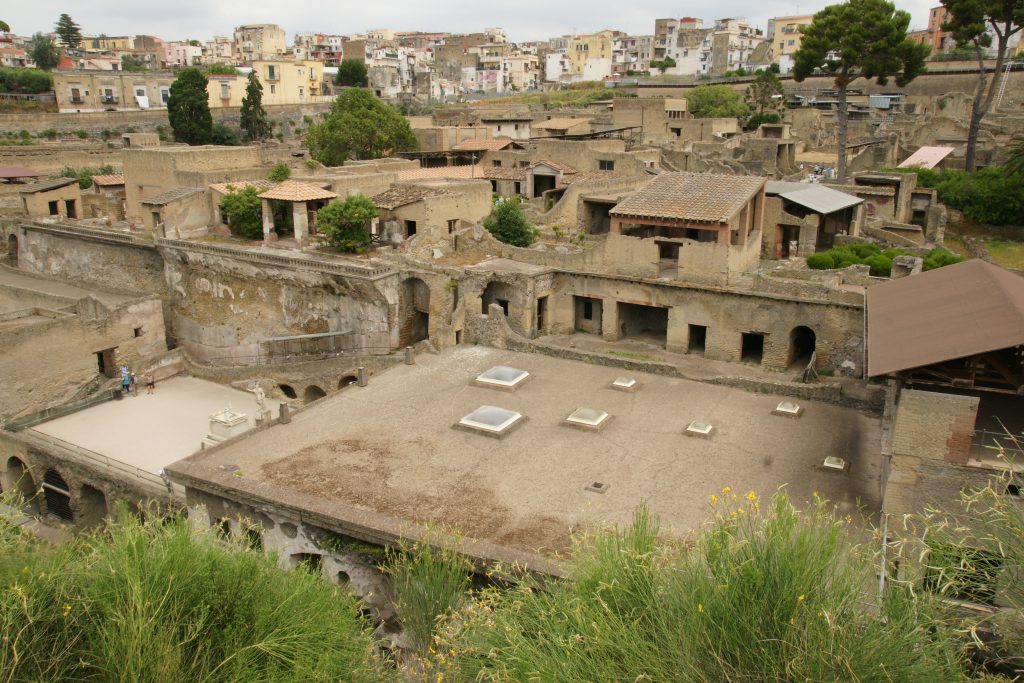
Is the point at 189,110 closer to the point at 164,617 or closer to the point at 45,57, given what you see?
the point at 45,57

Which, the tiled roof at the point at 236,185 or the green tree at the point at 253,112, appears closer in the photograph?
the tiled roof at the point at 236,185

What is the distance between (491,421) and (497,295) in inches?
346

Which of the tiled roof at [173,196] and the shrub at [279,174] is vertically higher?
the shrub at [279,174]

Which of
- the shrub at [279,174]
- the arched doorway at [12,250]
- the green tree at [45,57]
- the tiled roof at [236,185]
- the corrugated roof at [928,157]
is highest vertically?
the green tree at [45,57]

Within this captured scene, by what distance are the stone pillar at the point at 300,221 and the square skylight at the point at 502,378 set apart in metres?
12.9

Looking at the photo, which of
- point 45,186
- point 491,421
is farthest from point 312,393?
point 45,186

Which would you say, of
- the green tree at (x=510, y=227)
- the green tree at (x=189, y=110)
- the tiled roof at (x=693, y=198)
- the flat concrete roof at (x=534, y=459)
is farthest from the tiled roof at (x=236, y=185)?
the green tree at (x=189, y=110)

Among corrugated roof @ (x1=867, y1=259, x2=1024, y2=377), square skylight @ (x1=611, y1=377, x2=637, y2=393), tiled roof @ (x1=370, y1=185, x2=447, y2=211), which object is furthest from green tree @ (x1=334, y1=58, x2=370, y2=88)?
corrugated roof @ (x1=867, y1=259, x2=1024, y2=377)

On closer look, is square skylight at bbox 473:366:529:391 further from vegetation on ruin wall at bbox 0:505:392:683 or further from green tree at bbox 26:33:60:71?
green tree at bbox 26:33:60:71

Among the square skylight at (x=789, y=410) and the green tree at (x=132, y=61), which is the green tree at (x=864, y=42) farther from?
the green tree at (x=132, y=61)

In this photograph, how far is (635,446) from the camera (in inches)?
658

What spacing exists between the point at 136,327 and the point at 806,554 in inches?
1039

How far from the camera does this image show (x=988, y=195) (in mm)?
32312

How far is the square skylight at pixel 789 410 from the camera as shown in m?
18.3
